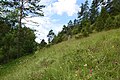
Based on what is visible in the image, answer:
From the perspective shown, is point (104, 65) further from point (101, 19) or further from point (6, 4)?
point (101, 19)

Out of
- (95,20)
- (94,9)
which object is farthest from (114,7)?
(94,9)

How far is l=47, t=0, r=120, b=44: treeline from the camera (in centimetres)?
3678

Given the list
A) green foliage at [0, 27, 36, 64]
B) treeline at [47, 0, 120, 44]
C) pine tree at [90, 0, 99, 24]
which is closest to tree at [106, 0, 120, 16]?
treeline at [47, 0, 120, 44]

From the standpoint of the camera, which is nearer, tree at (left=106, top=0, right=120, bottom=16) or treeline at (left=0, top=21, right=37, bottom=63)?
treeline at (left=0, top=21, right=37, bottom=63)

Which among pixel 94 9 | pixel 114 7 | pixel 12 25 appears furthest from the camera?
pixel 94 9

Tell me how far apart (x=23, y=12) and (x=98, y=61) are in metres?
28.2

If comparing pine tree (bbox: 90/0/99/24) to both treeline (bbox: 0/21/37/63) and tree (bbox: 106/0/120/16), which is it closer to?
tree (bbox: 106/0/120/16)

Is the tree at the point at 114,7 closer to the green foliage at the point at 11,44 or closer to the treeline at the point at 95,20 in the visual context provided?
the treeline at the point at 95,20

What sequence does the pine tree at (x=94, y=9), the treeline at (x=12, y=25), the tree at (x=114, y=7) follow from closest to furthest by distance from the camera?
the treeline at (x=12, y=25), the tree at (x=114, y=7), the pine tree at (x=94, y=9)

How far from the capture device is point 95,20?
223 ft

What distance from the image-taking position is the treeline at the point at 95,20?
36781 millimetres

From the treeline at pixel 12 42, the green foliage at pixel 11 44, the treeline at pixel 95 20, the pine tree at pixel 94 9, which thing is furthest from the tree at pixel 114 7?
the treeline at pixel 12 42

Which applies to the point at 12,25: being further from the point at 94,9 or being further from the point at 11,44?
the point at 94,9

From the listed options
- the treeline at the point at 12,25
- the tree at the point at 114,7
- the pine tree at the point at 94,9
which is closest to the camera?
the treeline at the point at 12,25
